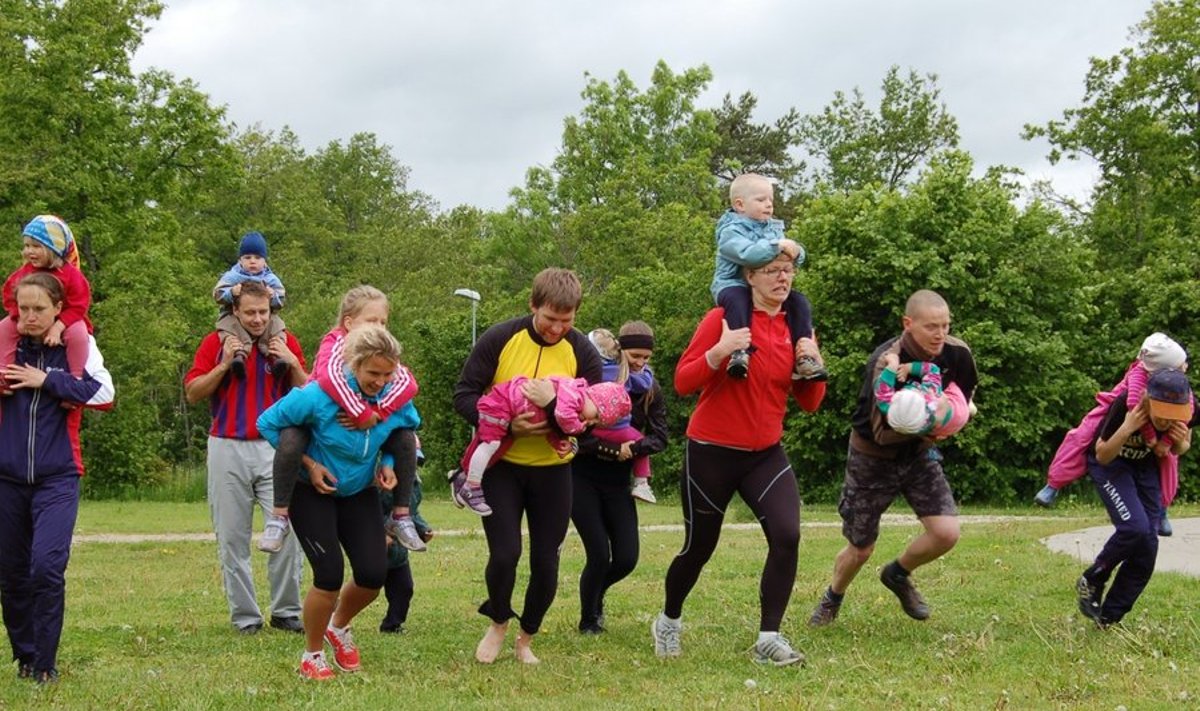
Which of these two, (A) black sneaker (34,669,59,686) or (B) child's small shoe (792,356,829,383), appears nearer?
(A) black sneaker (34,669,59,686)

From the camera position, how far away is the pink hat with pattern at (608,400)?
22.6 feet

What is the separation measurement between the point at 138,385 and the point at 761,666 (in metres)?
30.7

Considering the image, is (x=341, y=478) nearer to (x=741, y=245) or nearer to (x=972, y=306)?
(x=741, y=245)

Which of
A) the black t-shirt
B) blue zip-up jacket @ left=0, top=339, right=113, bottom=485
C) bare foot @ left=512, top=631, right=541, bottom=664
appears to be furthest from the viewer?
the black t-shirt

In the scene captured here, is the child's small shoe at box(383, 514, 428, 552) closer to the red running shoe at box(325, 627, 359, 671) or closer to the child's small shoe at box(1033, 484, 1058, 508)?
the red running shoe at box(325, 627, 359, 671)

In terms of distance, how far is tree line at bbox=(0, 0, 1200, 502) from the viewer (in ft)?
85.2

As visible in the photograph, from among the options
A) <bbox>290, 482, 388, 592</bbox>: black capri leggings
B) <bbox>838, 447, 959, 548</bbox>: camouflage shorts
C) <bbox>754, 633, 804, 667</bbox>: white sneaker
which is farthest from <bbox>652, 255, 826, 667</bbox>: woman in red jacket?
<bbox>290, 482, 388, 592</bbox>: black capri leggings

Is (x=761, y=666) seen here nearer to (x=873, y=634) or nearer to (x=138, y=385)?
(x=873, y=634)

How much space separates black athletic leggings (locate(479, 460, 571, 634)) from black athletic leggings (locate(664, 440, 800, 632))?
72 cm

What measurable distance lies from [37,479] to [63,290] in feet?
3.40

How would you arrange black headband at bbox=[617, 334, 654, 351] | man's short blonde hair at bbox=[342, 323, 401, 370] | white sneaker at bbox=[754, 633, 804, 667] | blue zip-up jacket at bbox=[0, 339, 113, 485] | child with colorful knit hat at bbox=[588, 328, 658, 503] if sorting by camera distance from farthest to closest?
1. black headband at bbox=[617, 334, 654, 351]
2. child with colorful knit hat at bbox=[588, 328, 658, 503]
3. white sneaker at bbox=[754, 633, 804, 667]
4. blue zip-up jacket at bbox=[0, 339, 113, 485]
5. man's short blonde hair at bbox=[342, 323, 401, 370]

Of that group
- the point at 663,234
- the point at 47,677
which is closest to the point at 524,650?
the point at 47,677

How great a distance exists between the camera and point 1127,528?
7648 millimetres

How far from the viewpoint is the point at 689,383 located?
6.89 meters
